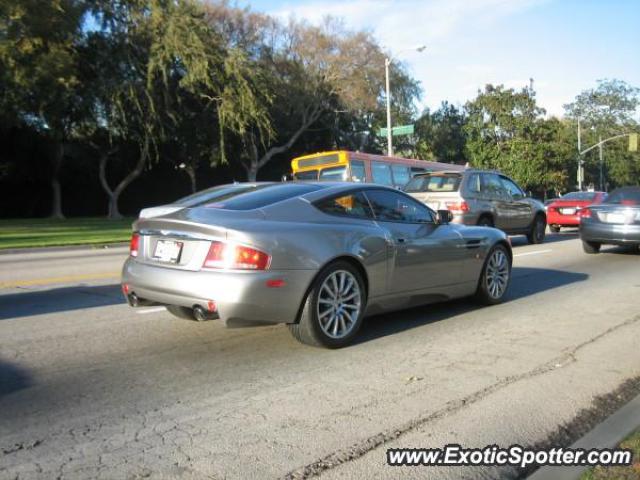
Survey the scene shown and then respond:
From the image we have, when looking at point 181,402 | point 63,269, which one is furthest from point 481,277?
point 63,269

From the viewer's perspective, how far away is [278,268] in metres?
5.18

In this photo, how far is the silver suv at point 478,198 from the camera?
14.1 metres

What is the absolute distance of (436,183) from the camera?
14711 millimetres

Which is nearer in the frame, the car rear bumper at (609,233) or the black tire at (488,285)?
the black tire at (488,285)

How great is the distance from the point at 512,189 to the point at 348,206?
10.6m

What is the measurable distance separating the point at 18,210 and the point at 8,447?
1394 inches

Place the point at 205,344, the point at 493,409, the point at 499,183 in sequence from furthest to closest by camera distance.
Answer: the point at 499,183, the point at 205,344, the point at 493,409

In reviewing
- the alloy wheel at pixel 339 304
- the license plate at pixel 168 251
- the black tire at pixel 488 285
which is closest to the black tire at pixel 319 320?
the alloy wheel at pixel 339 304

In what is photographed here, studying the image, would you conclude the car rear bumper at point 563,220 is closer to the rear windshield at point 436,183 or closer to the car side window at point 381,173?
the car side window at point 381,173

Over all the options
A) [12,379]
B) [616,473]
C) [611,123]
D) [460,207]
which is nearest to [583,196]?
[460,207]

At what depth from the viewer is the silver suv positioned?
14109 millimetres

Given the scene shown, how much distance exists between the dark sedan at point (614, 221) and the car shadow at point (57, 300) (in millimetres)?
9648

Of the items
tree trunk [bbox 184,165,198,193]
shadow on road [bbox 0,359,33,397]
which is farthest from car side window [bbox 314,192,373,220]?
tree trunk [bbox 184,165,198,193]

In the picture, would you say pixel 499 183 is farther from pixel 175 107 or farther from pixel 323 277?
pixel 175 107
